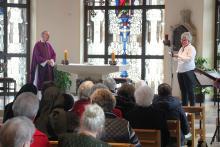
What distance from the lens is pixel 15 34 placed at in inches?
488

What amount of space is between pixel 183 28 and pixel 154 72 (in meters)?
1.64

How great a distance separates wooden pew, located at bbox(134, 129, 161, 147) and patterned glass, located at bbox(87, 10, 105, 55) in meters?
8.35

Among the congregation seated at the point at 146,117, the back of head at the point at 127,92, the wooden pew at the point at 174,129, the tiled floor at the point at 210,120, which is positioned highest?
the back of head at the point at 127,92

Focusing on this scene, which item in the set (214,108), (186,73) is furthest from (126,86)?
(214,108)

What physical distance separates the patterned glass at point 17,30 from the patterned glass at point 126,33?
7.24 ft

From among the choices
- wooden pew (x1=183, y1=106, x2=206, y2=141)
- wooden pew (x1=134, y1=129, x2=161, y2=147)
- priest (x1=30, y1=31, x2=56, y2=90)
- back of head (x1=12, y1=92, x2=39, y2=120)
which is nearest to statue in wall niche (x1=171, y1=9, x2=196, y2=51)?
priest (x1=30, y1=31, x2=56, y2=90)

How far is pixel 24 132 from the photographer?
2.60 metres

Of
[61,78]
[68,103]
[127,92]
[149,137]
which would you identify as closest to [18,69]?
[61,78]

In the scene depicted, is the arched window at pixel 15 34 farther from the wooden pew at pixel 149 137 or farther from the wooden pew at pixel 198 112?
the wooden pew at pixel 149 137

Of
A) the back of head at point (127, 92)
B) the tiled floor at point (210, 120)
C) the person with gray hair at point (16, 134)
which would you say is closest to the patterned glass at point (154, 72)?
the tiled floor at point (210, 120)

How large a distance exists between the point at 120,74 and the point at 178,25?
2028 mm

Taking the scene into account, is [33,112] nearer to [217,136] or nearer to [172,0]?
[217,136]

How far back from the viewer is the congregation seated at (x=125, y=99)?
5.05 meters

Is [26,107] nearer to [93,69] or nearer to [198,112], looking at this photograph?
[198,112]
